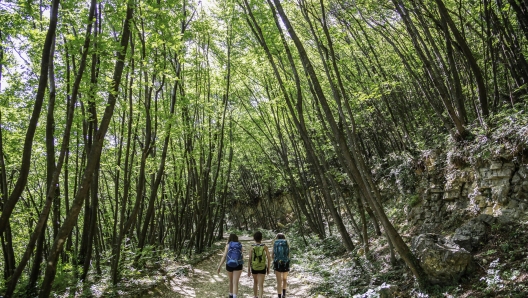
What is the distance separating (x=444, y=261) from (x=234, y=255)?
3.32 meters

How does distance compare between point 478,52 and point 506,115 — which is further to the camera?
point 478,52

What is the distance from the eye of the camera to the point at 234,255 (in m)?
5.58

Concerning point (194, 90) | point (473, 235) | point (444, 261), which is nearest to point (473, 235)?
point (473, 235)

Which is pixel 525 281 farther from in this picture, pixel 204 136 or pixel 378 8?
pixel 204 136

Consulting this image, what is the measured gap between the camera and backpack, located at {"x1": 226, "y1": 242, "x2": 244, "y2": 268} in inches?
218

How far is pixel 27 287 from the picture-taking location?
20.0 feet

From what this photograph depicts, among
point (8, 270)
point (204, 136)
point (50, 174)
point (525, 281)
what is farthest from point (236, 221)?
point (525, 281)

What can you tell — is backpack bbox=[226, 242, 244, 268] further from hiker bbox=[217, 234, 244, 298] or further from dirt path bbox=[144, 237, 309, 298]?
dirt path bbox=[144, 237, 309, 298]

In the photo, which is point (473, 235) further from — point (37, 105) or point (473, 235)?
point (37, 105)

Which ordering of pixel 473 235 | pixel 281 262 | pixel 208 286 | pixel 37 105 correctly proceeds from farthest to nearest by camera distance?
1. pixel 208 286
2. pixel 281 262
3. pixel 473 235
4. pixel 37 105

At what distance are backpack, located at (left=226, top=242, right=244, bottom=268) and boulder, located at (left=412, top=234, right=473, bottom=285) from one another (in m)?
2.97

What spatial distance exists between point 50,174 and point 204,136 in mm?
6242

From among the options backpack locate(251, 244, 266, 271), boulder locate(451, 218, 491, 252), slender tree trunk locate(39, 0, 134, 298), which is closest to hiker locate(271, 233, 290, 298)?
backpack locate(251, 244, 266, 271)

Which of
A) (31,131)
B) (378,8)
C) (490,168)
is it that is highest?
(378,8)
